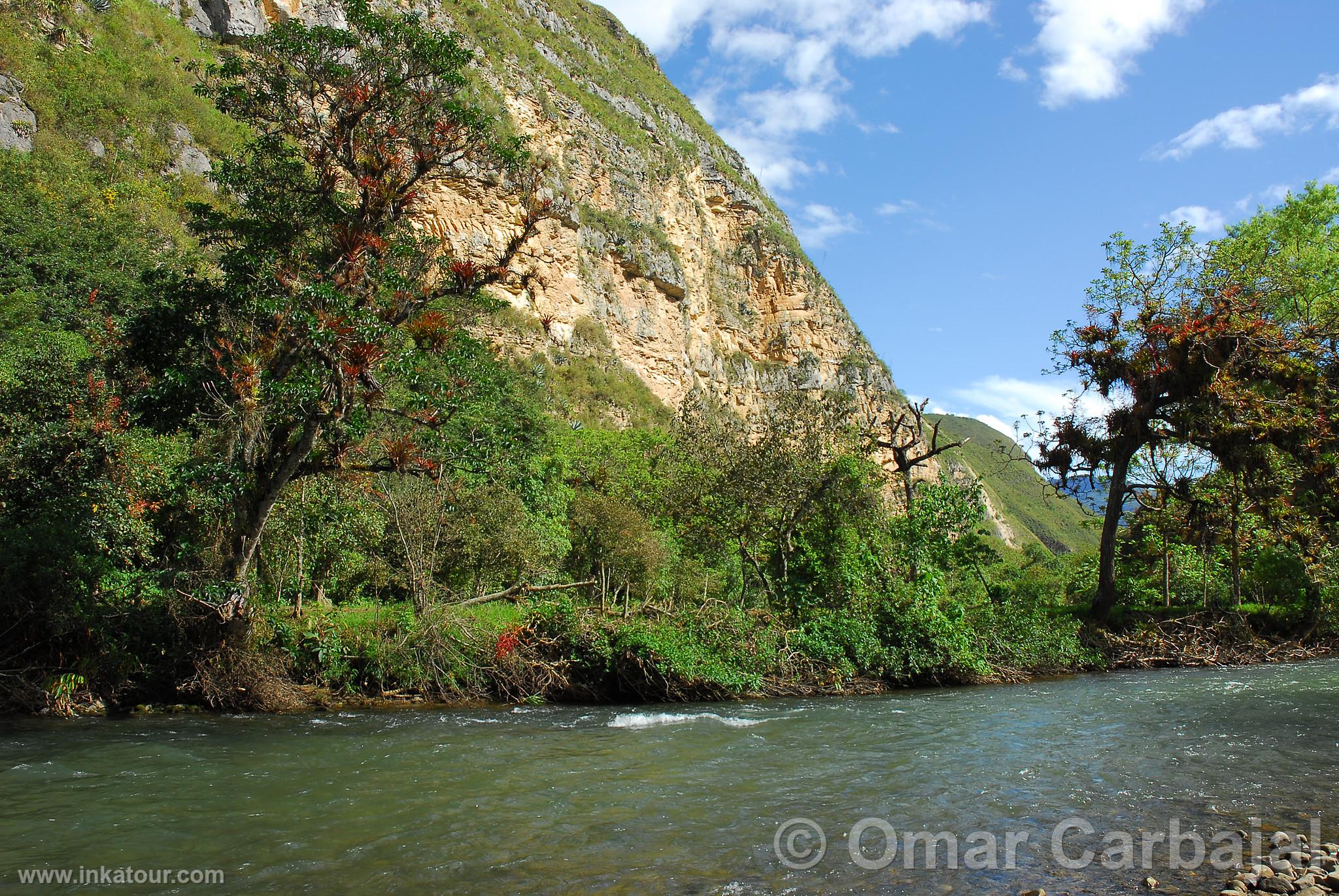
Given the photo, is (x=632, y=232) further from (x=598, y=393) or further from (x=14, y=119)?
(x=14, y=119)

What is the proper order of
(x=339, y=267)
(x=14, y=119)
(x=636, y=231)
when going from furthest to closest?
(x=636, y=231), (x=14, y=119), (x=339, y=267)

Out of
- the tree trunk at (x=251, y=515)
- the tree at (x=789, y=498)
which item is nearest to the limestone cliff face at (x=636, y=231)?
the tree at (x=789, y=498)

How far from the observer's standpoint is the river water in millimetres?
5262

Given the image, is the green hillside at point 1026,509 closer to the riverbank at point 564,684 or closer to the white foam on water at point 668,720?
the riverbank at point 564,684

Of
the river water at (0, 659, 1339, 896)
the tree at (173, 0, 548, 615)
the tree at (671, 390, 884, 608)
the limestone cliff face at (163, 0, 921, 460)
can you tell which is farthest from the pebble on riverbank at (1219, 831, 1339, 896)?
the limestone cliff face at (163, 0, 921, 460)

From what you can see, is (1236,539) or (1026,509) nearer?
(1236,539)

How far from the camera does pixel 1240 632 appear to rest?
19312mm

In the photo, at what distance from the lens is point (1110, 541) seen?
20.8 metres

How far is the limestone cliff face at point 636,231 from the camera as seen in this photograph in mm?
57531

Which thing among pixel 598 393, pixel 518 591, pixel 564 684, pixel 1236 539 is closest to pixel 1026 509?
pixel 598 393

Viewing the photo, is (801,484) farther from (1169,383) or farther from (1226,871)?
(1226,871)

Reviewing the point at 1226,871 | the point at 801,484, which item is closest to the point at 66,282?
the point at 801,484

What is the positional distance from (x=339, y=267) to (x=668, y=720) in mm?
9115

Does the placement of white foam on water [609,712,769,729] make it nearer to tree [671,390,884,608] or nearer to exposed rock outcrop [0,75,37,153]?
tree [671,390,884,608]
